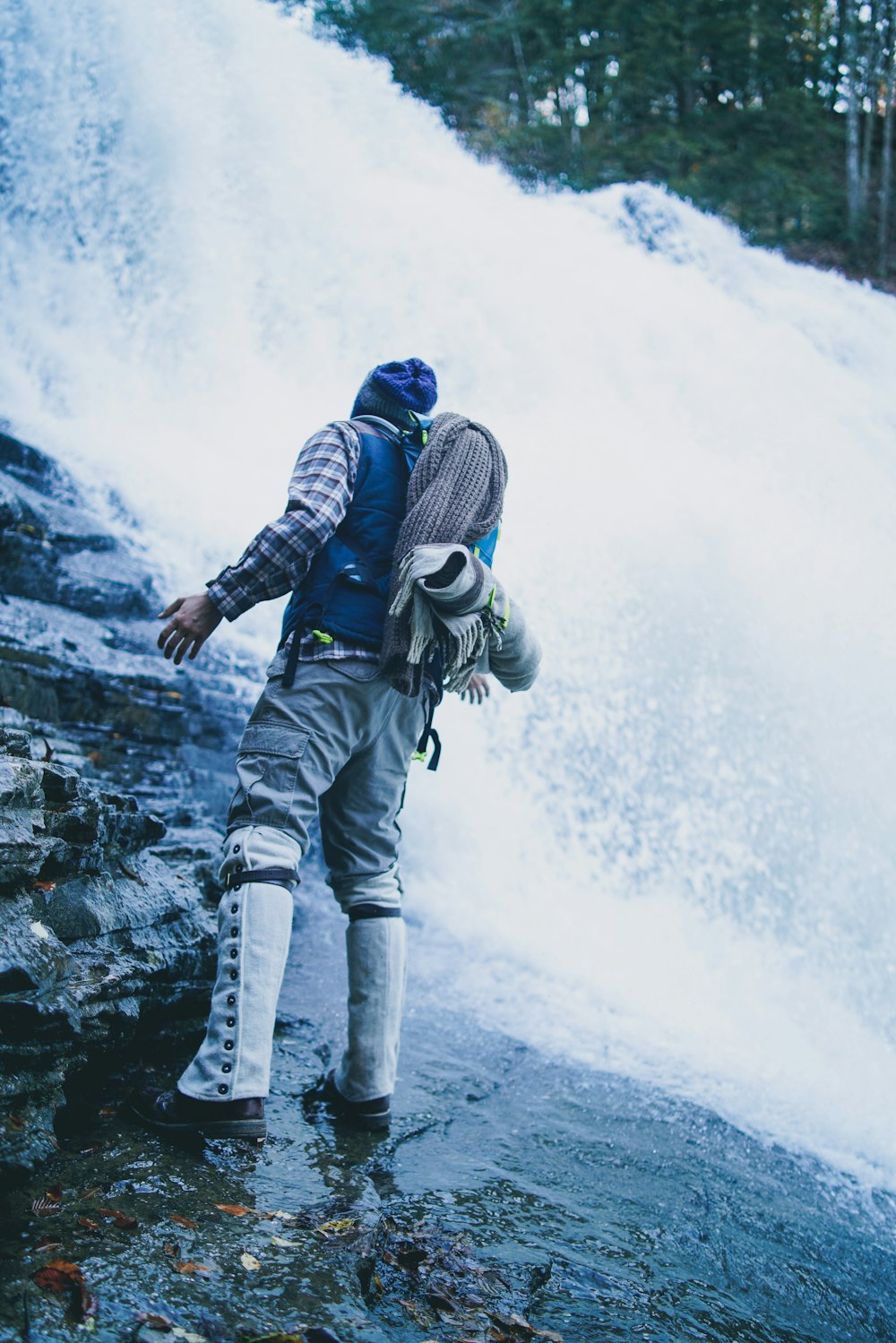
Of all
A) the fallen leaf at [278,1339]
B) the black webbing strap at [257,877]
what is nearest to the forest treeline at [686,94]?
the black webbing strap at [257,877]

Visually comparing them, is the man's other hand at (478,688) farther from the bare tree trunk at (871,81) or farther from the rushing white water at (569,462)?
the bare tree trunk at (871,81)

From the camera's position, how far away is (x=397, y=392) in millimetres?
2629

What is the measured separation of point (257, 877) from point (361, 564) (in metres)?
0.84

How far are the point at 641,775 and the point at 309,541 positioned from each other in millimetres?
4083

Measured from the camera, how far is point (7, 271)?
12172 mm

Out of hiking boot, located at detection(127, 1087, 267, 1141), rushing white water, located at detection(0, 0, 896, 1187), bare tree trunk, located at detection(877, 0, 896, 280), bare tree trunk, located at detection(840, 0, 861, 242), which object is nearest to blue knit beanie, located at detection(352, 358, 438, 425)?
hiking boot, located at detection(127, 1087, 267, 1141)

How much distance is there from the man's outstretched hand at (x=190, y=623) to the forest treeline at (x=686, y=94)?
17.9m

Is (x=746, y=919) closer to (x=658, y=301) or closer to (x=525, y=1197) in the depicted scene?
(x=525, y=1197)

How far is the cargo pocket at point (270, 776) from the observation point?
91.2 inches

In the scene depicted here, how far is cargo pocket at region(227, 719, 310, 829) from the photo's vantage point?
2.32m

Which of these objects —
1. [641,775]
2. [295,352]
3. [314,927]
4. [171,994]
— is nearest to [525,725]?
[641,775]

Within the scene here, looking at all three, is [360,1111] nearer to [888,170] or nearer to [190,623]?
[190,623]

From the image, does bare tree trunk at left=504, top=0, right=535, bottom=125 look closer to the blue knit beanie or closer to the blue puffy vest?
the blue knit beanie

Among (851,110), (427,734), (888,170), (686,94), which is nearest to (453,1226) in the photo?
(427,734)
